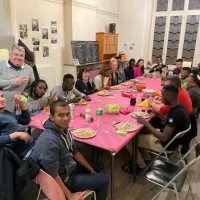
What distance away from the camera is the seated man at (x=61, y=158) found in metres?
1.32

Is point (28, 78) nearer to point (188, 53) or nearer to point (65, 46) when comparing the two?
point (65, 46)

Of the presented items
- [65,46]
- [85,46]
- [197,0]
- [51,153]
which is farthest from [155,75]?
[51,153]

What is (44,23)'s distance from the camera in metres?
4.73

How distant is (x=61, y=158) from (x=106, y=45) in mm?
5465

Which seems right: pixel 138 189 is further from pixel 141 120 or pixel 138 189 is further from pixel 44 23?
pixel 44 23

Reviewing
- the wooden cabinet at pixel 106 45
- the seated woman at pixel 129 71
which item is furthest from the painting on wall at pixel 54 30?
the seated woman at pixel 129 71

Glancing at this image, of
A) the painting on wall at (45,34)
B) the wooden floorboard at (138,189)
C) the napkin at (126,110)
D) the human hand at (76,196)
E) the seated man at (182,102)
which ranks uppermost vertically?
the painting on wall at (45,34)

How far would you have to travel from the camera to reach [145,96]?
3.18 meters

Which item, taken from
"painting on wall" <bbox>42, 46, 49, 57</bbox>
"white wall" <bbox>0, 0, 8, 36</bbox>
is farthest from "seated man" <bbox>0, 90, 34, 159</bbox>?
"painting on wall" <bbox>42, 46, 49, 57</bbox>

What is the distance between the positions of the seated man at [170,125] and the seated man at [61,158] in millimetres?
775

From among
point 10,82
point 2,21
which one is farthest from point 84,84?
point 2,21

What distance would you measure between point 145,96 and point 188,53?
4.33 metres

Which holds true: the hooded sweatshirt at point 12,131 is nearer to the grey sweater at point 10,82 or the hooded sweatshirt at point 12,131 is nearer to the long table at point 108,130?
the long table at point 108,130

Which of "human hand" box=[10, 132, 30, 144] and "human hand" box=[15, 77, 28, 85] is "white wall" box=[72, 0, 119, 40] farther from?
"human hand" box=[10, 132, 30, 144]
